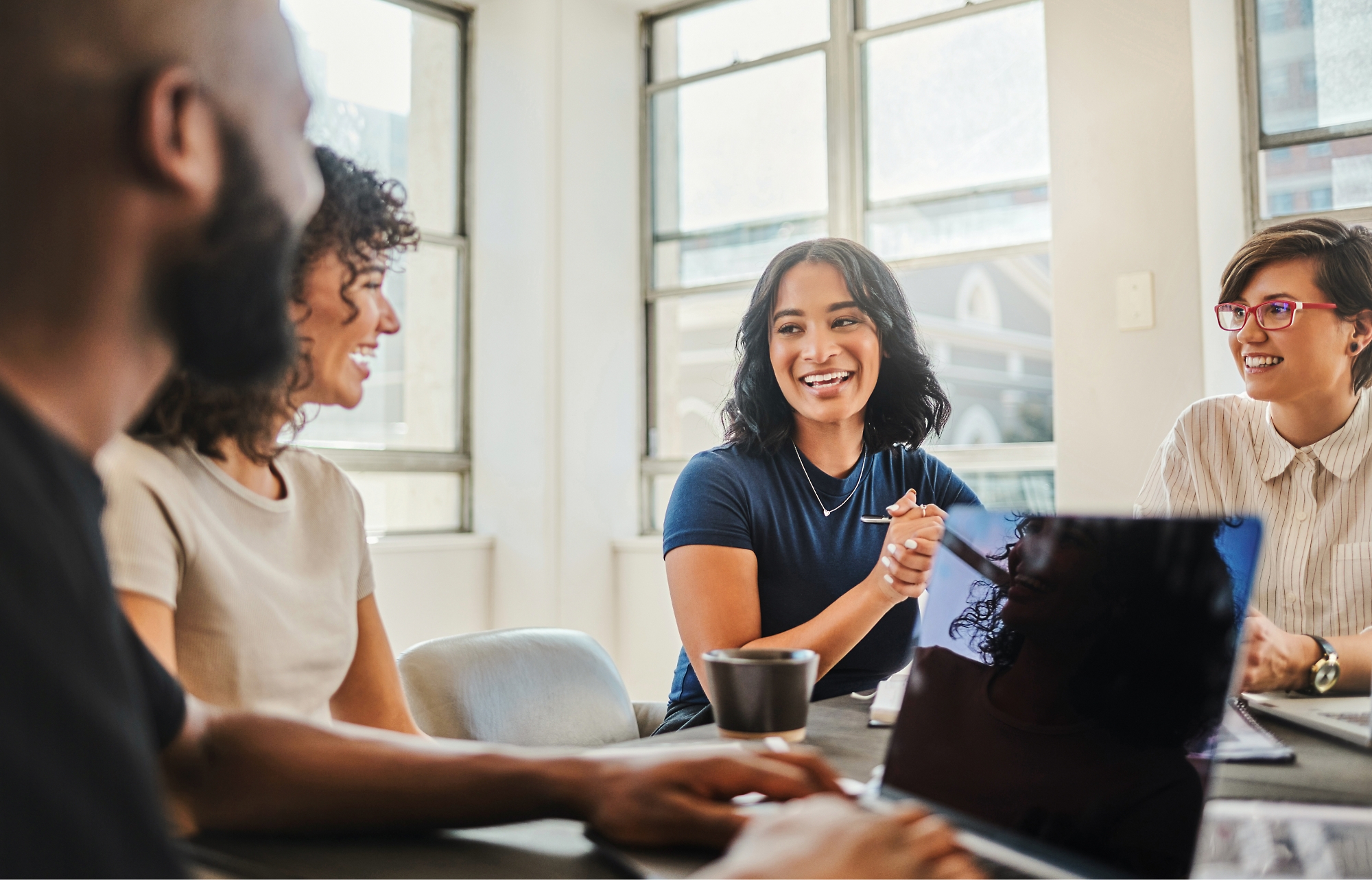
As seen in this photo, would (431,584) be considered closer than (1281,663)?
No

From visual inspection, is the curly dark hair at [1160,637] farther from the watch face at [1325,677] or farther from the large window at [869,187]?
the large window at [869,187]

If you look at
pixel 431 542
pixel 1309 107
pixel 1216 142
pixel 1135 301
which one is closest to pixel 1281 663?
pixel 1135 301

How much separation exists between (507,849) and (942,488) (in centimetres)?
127

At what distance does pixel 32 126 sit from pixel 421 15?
149 inches

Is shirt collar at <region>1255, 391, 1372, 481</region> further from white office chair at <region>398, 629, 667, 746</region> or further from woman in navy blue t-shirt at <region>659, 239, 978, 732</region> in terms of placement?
white office chair at <region>398, 629, 667, 746</region>

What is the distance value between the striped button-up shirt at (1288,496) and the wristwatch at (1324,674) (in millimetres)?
301

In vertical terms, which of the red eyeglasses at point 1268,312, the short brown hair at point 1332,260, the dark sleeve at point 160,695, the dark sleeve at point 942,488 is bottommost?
the dark sleeve at point 160,695

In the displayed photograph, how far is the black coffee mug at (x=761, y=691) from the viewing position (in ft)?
2.81

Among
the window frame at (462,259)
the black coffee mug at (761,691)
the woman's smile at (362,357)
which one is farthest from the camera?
the window frame at (462,259)

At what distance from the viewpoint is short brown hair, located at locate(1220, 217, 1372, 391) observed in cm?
176

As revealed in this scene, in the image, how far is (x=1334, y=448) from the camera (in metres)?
1.62

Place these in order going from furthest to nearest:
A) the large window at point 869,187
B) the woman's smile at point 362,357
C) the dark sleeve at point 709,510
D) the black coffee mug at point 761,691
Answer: the large window at point 869,187
the dark sleeve at point 709,510
the woman's smile at point 362,357
the black coffee mug at point 761,691

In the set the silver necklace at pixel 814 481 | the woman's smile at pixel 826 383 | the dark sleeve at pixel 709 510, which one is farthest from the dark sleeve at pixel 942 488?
the dark sleeve at pixel 709 510

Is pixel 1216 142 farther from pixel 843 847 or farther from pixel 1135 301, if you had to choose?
pixel 843 847
